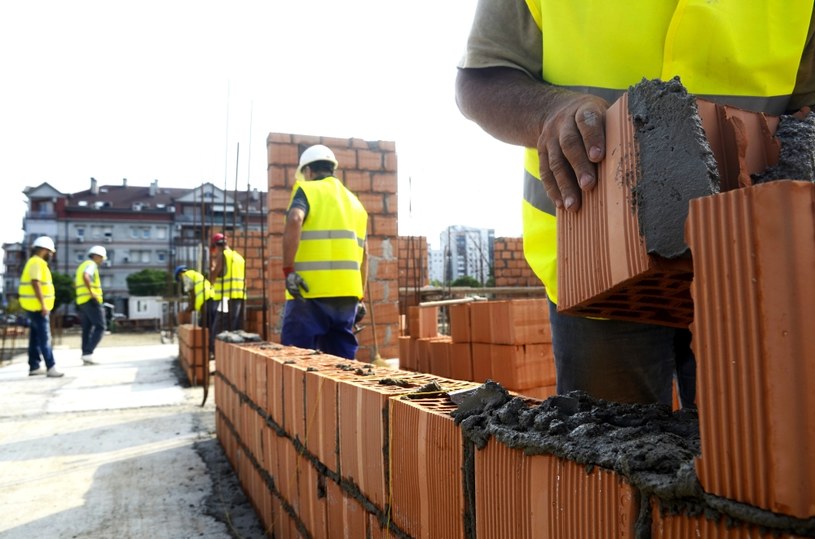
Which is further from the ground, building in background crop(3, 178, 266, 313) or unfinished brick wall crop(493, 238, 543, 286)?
building in background crop(3, 178, 266, 313)

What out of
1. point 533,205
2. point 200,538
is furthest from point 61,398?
point 533,205

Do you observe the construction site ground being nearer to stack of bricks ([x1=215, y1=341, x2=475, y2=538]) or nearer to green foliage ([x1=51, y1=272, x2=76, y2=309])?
stack of bricks ([x1=215, y1=341, x2=475, y2=538])

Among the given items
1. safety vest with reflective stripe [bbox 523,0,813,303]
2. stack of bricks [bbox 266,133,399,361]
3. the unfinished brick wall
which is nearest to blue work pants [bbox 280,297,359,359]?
stack of bricks [bbox 266,133,399,361]

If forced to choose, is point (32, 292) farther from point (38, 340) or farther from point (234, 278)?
point (234, 278)

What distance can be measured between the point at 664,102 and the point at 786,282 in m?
0.33

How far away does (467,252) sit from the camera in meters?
14.7

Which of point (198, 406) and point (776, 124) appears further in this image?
point (198, 406)

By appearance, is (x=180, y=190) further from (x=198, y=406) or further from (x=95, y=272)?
(x=198, y=406)

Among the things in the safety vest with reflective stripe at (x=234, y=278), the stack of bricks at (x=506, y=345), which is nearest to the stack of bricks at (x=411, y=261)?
the safety vest with reflective stripe at (x=234, y=278)

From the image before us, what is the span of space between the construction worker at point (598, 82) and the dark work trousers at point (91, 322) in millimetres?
9097

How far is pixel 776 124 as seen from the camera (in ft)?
2.73

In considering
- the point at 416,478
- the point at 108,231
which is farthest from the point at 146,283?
the point at 416,478

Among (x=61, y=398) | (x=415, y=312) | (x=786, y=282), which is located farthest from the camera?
(x=61, y=398)

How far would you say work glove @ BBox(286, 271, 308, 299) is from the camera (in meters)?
3.82
